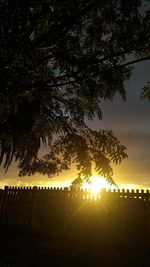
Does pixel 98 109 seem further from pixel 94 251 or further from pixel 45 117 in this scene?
pixel 94 251

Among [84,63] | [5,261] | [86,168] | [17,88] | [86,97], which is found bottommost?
[5,261]

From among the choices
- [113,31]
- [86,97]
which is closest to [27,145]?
[86,97]

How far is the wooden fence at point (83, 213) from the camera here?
11516 mm

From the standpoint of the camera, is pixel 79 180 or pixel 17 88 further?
pixel 79 180

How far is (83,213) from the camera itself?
1266cm

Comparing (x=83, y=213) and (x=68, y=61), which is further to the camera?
(x=83, y=213)

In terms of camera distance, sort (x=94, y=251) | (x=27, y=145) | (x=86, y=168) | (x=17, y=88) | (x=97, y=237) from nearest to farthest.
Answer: (x=17, y=88) → (x=86, y=168) → (x=94, y=251) → (x=97, y=237) → (x=27, y=145)

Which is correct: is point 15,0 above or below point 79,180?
above

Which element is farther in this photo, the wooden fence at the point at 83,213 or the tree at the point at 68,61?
the wooden fence at the point at 83,213

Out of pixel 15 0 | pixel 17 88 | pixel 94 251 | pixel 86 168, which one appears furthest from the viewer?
pixel 94 251

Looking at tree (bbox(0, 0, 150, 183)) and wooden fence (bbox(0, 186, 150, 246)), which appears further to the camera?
wooden fence (bbox(0, 186, 150, 246))

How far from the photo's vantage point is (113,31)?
29.8 feet

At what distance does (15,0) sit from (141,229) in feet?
25.4

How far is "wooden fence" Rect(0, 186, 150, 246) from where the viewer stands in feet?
37.8
